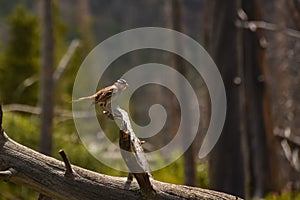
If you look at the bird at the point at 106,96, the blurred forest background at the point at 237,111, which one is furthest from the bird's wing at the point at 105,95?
the blurred forest background at the point at 237,111

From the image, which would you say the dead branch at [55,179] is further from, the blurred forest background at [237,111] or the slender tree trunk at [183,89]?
the slender tree trunk at [183,89]

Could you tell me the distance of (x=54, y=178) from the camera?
5.09 feet

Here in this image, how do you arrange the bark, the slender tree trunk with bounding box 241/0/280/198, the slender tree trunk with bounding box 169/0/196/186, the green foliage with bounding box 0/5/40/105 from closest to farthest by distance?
1. the bark
2. the slender tree trunk with bounding box 169/0/196/186
3. the slender tree trunk with bounding box 241/0/280/198
4. the green foliage with bounding box 0/5/40/105

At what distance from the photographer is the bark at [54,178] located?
5.05ft

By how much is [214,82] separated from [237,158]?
488mm

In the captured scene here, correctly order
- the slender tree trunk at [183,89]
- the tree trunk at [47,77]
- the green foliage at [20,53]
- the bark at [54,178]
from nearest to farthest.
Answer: the bark at [54,178]
the slender tree trunk at [183,89]
the tree trunk at [47,77]
the green foliage at [20,53]

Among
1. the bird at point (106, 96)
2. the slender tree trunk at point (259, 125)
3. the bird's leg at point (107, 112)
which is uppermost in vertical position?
the bird at point (106, 96)

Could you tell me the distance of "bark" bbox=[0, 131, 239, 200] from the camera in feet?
5.05

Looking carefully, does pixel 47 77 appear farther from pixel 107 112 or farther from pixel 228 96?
pixel 107 112

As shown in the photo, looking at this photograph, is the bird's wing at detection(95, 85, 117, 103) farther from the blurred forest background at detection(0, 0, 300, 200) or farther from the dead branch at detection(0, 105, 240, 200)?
the blurred forest background at detection(0, 0, 300, 200)

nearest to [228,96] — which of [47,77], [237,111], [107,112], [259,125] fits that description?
[237,111]

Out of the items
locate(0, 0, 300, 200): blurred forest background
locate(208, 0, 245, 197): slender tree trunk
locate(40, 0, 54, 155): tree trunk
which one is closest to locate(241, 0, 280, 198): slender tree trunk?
locate(0, 0, 300, 200): blurred forest background

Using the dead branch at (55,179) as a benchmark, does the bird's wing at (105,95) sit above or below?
above

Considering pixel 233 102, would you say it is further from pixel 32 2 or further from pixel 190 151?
pixel 32 2
